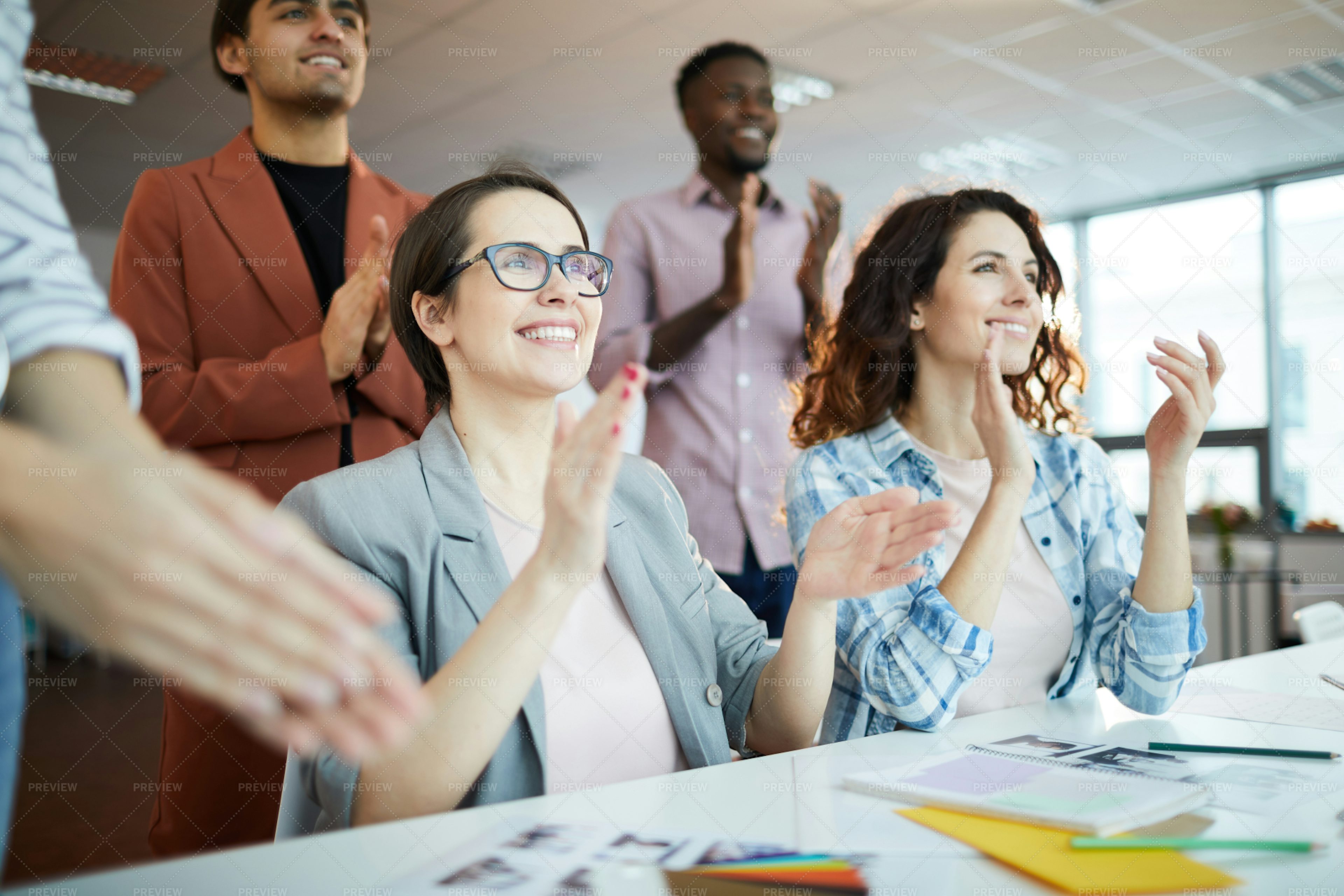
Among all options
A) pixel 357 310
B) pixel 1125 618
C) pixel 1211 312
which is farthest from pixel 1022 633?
pixel 1211 312

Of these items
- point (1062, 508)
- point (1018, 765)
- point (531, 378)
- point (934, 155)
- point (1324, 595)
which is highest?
point (934, 155)

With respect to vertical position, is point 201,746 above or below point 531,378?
below

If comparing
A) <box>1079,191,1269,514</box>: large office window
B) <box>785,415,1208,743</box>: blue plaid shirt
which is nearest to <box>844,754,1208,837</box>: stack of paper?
<box>785,415,1208,743</box>: blue plaid shirt

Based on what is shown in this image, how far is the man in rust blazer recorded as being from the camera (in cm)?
163

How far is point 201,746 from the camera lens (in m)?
1.63

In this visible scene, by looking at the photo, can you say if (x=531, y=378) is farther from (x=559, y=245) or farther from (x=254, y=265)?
(x=254, y=265)

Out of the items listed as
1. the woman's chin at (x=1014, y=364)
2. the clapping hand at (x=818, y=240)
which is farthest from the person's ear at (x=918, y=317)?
the clapping hand at (x=818, y=240)

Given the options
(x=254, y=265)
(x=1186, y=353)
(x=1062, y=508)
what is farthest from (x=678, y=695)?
(x=254, y=265)

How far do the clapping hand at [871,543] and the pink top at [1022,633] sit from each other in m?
0.31

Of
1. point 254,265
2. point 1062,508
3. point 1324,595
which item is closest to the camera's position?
point 1062,508

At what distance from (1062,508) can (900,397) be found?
0.36m

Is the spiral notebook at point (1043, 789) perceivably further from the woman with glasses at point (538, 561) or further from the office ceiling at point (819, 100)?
the office ceiling at point (819, 100)

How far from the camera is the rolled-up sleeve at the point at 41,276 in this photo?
0.45 metres

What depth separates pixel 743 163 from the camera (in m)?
2.60
